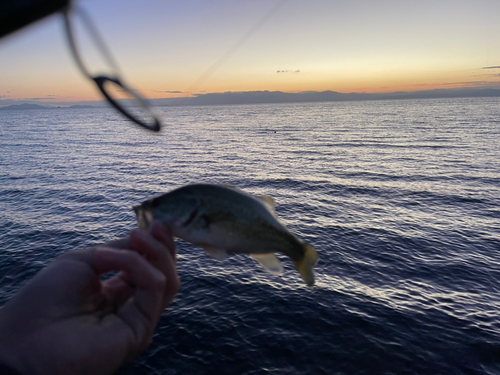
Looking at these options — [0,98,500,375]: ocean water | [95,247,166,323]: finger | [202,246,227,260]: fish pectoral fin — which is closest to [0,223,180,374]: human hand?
[95,247,166,323]: finger

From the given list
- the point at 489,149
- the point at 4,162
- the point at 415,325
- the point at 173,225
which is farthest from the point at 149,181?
the point at 489,149

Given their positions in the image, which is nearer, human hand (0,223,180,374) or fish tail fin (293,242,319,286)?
human hand (0,223,180,374)

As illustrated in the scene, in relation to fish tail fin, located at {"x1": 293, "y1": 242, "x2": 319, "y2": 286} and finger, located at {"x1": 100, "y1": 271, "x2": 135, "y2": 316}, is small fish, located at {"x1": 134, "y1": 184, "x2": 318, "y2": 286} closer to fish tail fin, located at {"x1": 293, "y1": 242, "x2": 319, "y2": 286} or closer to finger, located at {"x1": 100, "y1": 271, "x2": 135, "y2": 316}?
fish tail fin, located at {"x1": 293, "y1": 242, "x2": 319, "y2": 286}

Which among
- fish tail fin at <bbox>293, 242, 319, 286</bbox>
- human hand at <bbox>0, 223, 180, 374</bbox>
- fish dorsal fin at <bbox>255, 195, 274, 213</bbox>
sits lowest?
fish tail fin at <bbox>293, 242, 319, 286</bbox>

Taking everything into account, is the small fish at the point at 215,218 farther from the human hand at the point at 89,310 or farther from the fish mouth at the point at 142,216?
the human hand at the point at 89,310

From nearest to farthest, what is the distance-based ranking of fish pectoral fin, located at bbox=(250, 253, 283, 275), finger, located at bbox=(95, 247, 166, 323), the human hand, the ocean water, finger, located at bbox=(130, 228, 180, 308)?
the human hand → finger, located at bbox=(95, 247, 166, 323) → finger, located at bbox=(130, 228, 180, 308) → fish pectoral fin, located at bbox=(250, 253, 283, 275) → the ocean water

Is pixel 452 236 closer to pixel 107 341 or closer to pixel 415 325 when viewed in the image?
pixel 415 325

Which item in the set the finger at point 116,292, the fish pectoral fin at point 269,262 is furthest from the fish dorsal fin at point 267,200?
the finger at point 116,292
